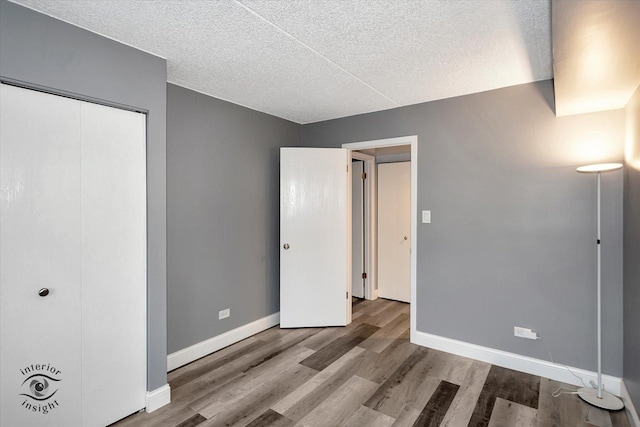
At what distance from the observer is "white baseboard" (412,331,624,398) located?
2.39 m

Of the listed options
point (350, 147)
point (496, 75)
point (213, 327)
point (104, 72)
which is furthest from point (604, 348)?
point (104, 72)

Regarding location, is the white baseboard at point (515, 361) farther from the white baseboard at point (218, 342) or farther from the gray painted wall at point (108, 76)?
the gray painted wall at point (108, 76)

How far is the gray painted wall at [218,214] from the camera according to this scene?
2.81m

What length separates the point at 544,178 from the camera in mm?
2635

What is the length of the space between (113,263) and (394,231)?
3.72 m

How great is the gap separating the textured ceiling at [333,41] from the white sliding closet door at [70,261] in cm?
60

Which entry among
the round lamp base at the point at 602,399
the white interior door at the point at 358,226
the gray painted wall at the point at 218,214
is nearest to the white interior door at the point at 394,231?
the white interior door at the point at 358,226

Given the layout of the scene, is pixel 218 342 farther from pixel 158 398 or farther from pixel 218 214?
pixel 218 214

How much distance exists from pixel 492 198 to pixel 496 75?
1032 millimetres

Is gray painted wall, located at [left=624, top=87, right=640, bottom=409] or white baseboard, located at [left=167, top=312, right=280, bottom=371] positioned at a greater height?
gray painted wall, located at [left=624, top=87, right=640, bottom=409]

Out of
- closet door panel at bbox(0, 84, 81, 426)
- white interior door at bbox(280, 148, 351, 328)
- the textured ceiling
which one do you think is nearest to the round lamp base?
white interior door at bbox(280, 148, 351, 328)

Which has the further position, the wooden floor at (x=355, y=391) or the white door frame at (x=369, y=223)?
the white door frame at (x=369, y=223)

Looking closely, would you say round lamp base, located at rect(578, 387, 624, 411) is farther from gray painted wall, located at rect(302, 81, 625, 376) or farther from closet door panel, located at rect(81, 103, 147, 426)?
closet door panel, located at rect(81, 103, 147, 426)

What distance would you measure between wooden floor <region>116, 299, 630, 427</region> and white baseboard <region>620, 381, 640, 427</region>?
1.9 inches
